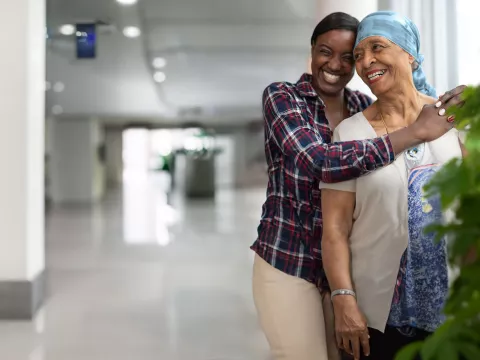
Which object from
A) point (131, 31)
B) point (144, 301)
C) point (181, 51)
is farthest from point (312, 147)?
point (181, 51)

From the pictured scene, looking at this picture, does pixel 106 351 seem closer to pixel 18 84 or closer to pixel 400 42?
pixel 18 84

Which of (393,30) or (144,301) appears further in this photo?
(144,301)

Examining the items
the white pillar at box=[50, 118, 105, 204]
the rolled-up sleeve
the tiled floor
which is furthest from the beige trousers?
the white pillar at box=[50, 118, 105, 204]

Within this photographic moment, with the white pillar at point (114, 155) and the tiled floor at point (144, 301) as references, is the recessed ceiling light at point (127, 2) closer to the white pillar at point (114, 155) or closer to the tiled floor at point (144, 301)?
the tiled floor at point (144, 301)

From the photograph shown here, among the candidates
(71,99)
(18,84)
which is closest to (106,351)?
(18,84)

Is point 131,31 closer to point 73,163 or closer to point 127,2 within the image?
point 127,2

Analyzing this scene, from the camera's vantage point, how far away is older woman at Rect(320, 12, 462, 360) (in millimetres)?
1686

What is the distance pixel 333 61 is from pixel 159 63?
11.2 meters

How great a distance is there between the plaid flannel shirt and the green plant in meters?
1.01

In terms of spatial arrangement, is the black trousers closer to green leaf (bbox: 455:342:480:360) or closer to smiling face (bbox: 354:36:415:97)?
smiling face (bbox: 354:36:415:97)

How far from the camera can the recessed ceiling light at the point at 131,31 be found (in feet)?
30.9

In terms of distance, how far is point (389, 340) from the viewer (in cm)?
178

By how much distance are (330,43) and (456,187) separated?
4.07 feet

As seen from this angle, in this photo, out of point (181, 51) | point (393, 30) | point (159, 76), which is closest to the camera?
point (393, 30)
